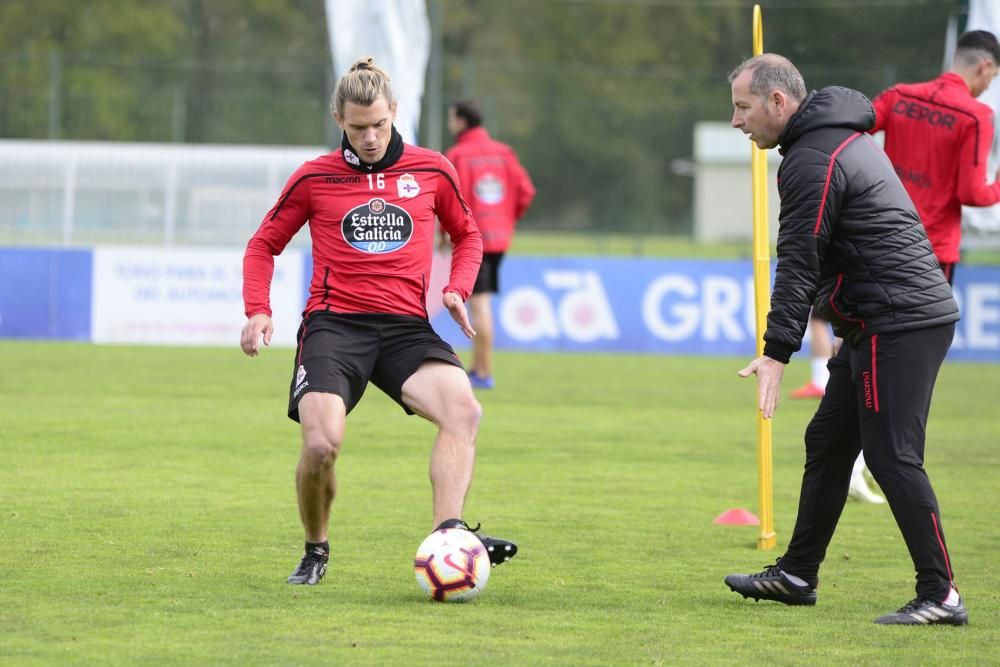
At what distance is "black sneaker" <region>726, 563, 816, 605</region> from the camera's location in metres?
5.77

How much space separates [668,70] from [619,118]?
10122 mm

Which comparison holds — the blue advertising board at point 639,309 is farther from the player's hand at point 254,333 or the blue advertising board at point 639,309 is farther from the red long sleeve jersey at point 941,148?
the player's hand at point 254,333

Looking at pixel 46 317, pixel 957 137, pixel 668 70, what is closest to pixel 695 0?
pixel 668 70

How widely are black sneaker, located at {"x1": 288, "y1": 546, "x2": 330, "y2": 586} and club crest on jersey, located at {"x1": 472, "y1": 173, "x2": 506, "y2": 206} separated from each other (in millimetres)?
8206

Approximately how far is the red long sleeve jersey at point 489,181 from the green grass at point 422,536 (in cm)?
170

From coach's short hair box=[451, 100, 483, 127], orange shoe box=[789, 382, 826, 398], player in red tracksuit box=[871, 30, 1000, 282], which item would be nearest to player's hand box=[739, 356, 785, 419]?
player in red tracksuit box=[871, 30, 1000, 282]

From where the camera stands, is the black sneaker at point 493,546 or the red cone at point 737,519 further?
the red cone at point 737,519

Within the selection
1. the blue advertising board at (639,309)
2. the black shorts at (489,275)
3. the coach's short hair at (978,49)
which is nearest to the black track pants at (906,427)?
the coach's short hair at (978,49)

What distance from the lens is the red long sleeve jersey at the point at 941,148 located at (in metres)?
7.75

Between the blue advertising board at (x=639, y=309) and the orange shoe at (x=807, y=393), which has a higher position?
the blue advertising board at (x=639, y=309)

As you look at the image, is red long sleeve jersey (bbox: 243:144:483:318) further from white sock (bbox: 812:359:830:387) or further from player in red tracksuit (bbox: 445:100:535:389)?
player in red tracksuit (bbox: 445:100:535:389)

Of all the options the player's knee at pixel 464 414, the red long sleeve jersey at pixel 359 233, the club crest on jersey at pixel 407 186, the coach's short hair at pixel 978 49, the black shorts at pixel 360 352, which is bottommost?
the player's knee at pixel 464 414

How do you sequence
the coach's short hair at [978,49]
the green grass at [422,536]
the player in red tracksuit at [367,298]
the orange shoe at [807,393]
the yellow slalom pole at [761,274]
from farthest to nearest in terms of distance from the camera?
the orange shoe at [807,393] < the coach's short hair at [978,49] < the yellow slalom pole at [761,274] < the player in red tracksuit at [367,298] < the green grass at [422,536]

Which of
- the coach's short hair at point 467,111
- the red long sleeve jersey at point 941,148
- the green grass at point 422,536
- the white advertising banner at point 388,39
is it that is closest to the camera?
the green grass at point 422,536
